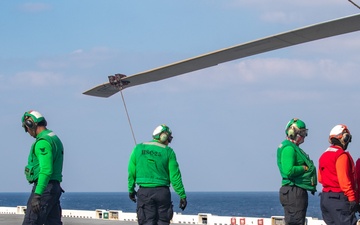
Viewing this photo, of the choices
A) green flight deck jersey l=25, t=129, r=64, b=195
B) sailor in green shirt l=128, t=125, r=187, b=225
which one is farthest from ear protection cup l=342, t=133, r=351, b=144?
green flight deck jersey l=25, t=129, r=64, b=195

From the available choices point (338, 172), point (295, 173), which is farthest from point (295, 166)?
point (338, 172)

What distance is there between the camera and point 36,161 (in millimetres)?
9578

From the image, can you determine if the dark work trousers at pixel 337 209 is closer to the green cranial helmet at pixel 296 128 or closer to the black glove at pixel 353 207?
the black glove at pixel 353 207

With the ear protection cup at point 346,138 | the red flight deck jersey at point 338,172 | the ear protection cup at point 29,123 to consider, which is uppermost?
the ear protection cup at point 29,123

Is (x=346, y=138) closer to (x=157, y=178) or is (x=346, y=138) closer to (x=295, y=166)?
(x=295, y=166)

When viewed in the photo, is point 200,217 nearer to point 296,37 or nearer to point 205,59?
point 205,59

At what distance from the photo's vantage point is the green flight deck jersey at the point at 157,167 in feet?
35.3

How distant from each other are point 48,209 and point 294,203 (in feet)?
11.3

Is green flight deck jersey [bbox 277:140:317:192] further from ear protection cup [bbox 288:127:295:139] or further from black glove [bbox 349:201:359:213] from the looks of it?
black glove [bbox 349:201:359:213]

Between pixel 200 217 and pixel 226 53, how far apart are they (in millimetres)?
8329

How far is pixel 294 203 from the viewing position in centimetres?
1059

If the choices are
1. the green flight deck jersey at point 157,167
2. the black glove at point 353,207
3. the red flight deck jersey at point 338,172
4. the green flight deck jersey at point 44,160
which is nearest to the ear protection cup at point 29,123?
the green flight deck jersey at point 44,160

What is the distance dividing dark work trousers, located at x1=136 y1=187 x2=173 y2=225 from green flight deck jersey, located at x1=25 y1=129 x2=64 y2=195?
1.55m

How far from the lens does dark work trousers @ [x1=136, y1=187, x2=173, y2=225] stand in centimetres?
1071
